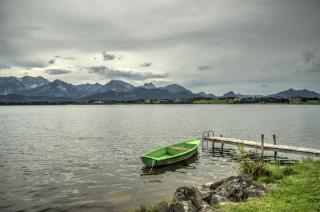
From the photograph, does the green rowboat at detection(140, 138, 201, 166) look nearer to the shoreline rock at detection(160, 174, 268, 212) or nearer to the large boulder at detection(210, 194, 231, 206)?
the shoreline rock at detection(160, 174, 268, 212)

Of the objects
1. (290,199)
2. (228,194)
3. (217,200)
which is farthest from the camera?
(228,194)

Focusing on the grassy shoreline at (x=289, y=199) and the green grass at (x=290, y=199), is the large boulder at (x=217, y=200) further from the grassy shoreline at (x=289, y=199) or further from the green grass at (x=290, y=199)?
the green grass at (x=290, y=199)

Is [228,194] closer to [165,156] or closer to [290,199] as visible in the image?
[290,199]

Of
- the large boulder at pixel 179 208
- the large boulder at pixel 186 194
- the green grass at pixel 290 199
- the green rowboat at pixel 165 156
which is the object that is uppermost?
the green grass at pixel 290 199

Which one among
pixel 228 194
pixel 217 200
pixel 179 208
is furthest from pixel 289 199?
pixel 179 208

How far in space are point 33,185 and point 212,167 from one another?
716 inches

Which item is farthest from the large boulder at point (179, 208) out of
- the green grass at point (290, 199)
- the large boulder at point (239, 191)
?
the large boulder at point (239, 191)

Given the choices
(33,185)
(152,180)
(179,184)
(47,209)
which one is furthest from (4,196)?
(179,184)

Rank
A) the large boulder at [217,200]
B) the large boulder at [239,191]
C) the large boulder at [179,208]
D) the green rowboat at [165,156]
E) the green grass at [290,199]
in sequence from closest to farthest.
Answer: the green grass at [290,199]
the large boulder at [179,208]
the large boulder at [217,200]
the large boulder at [239,191]
the green rowboat at [165,156]

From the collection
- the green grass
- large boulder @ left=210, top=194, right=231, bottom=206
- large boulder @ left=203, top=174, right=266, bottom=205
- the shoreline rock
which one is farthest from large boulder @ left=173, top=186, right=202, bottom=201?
Result: the green grass

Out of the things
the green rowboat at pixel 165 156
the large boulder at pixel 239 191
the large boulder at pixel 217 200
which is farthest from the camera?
the green rowboat at pixel 165 156

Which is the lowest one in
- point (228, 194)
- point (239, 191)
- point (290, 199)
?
point (228, 194)

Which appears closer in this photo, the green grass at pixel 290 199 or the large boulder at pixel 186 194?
the green grass at pixel 290 199

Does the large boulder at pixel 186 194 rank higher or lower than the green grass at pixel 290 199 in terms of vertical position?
lower
